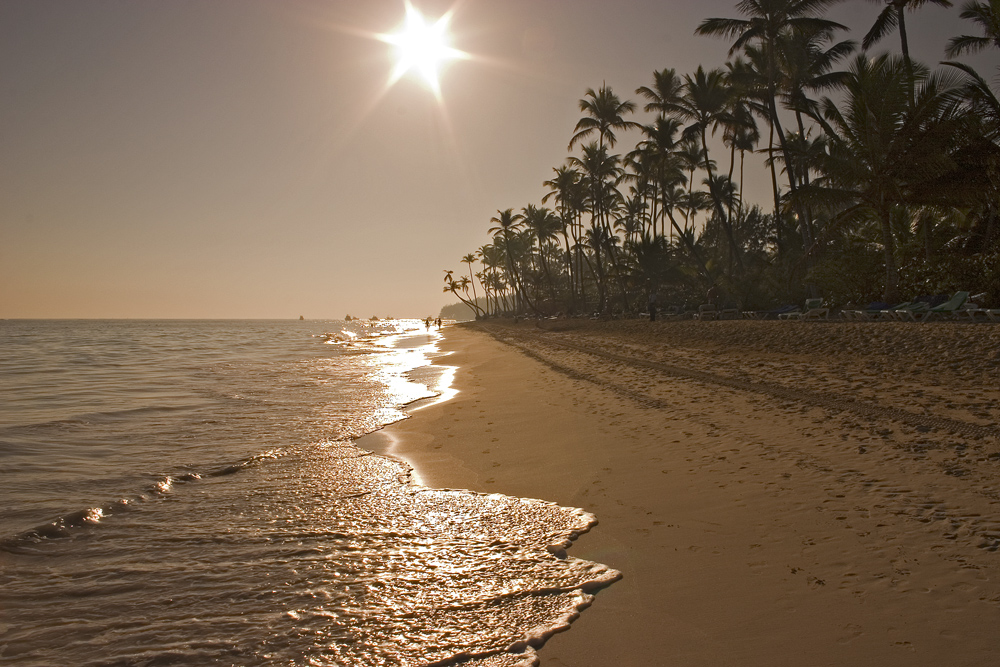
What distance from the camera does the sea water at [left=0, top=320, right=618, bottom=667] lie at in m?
3.30

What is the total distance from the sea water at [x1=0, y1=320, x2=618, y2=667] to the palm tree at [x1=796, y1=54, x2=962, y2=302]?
1764 centimetres

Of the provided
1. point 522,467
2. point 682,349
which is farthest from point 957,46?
point 522,467

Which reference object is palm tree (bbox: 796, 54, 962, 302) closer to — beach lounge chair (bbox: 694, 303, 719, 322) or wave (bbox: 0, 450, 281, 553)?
beach lounge chair (bbox: 694, 303, 719, 322)

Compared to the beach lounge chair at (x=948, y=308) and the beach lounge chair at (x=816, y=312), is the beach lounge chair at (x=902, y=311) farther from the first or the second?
the beach lounge chair at (x=816, y=312)

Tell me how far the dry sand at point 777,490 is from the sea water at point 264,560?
44 cm

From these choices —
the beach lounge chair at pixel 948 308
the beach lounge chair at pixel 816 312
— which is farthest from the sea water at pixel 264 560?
the beach lounge chair at pixel 816 312

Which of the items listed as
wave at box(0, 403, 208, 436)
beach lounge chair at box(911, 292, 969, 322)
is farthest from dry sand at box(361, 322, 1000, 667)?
wave at box(0, 403, 208, 436)

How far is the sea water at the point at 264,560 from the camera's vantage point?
10.8 ft

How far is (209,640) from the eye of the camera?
3.36m

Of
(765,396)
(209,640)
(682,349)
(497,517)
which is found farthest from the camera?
(682,349)

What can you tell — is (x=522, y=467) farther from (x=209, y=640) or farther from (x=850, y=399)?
(x=850, y=399)

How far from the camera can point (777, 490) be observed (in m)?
5.14

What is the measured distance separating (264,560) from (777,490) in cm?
455

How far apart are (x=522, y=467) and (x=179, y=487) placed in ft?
13.5
